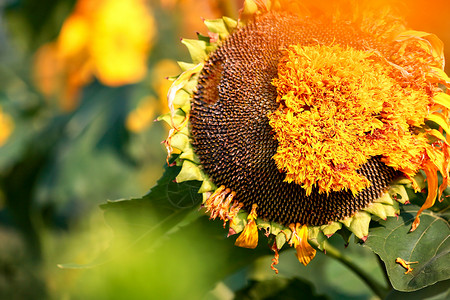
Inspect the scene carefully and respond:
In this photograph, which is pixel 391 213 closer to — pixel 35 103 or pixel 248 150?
pixel 248 150

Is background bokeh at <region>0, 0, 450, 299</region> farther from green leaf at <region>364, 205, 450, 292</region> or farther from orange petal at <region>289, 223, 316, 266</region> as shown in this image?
green leaf at <region>364, 205, 450, 292</region>

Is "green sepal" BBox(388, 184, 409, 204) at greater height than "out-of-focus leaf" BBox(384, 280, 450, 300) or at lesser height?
greater

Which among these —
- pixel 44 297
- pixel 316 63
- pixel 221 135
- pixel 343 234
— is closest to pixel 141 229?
pixel 221 135

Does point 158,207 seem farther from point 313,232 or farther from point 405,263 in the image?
point 405,263

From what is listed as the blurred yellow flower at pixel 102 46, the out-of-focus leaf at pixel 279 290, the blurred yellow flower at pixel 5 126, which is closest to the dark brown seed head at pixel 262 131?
the out-of-focus leaf at pixel 279 290

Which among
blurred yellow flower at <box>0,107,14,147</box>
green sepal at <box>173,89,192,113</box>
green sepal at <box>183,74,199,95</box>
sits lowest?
blurred yellow flower at <box>0,107,14,147</box>

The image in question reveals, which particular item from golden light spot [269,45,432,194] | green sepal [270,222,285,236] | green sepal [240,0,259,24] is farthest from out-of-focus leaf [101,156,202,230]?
green sepal [240,0,259,24]

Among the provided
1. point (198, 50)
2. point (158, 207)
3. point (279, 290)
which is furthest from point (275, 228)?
point (279, 290)
